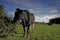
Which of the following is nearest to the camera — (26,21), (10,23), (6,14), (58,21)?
(10,23)

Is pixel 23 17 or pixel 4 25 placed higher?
pixel 23 17

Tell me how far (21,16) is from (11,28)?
5.22m

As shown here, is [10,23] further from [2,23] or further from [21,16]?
[21,16]

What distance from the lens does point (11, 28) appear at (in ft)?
41.7

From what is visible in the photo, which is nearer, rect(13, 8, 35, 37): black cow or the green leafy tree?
the green leafy tree

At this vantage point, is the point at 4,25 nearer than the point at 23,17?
Yes

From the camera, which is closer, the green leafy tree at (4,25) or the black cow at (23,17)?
the green leafy tree at (4,25)

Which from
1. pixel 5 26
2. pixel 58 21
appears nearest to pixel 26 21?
pixel 5 26

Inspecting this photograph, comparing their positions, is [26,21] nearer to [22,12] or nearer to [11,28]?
[22,12]

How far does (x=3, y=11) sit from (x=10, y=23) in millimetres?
1470

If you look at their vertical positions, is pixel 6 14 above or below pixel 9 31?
above

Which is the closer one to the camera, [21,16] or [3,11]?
[3,11]

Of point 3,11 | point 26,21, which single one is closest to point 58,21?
point 26,21

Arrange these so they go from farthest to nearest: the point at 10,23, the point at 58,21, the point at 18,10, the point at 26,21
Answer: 1. the point at 58,21
2. the point at 26,21
3. the point at 18,10
4. the point at 10,23
